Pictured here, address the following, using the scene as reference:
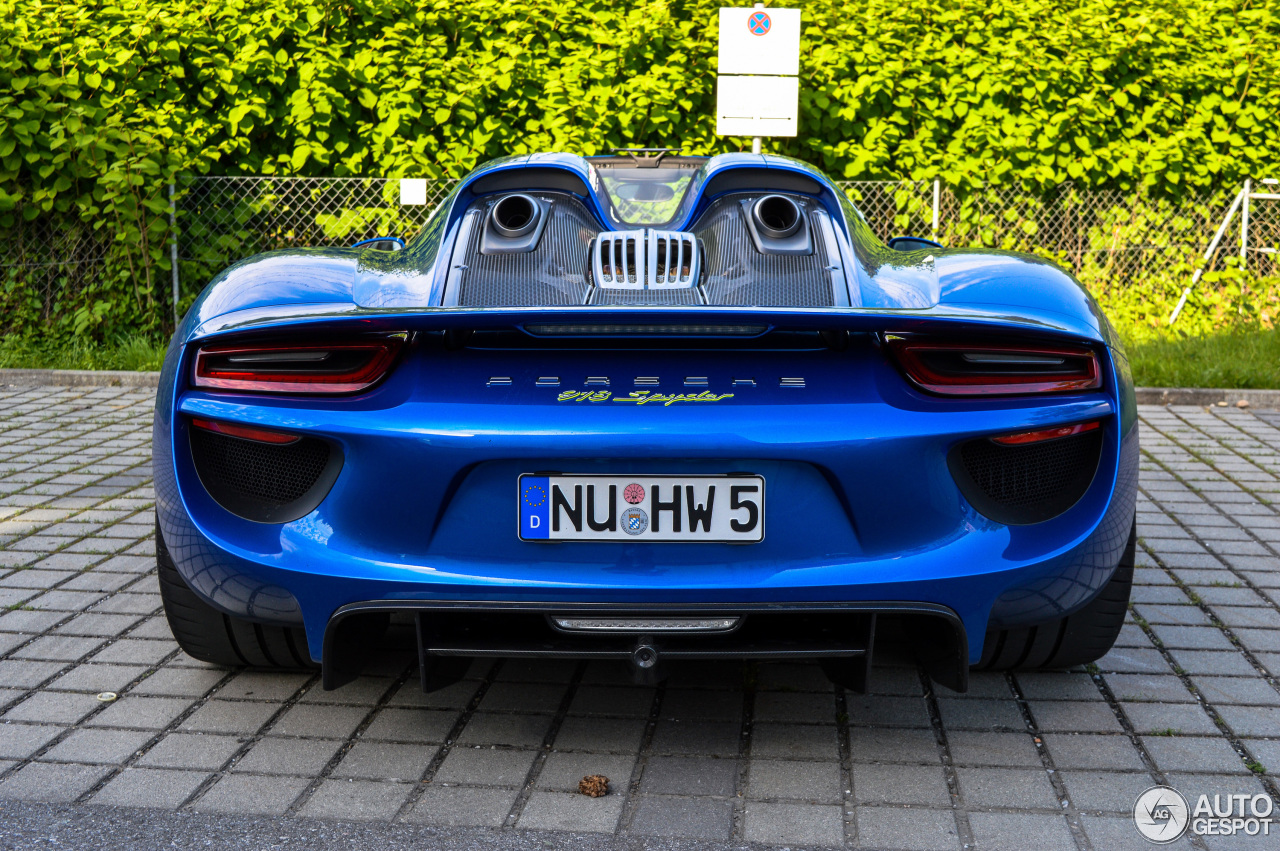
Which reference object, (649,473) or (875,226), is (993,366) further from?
(875,226)

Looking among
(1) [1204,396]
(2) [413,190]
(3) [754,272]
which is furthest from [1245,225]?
(3) [754,272]

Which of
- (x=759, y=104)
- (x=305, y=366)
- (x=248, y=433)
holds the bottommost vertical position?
(x=248, y=433)

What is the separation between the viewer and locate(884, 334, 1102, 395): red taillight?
7.48 ft

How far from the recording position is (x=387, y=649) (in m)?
3.12

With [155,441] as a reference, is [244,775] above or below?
below

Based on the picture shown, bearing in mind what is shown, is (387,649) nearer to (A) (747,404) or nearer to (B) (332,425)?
(B) (332,425)

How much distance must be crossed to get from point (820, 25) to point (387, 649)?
6.96m

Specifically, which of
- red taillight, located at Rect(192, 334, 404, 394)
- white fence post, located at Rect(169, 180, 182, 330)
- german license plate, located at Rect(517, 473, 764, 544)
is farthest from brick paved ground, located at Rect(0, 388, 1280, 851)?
white fence post, located at Rect(169, 180, 182, 330)

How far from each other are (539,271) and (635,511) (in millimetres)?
767

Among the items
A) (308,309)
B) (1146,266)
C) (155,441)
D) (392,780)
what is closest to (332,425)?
(308,309)

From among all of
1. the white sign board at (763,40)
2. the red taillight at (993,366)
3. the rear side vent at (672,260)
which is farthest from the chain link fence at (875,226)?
the red taillight at (993,366)

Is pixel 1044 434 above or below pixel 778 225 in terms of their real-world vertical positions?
below

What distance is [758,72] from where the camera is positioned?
26.1 feet

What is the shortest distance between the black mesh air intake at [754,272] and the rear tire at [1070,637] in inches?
37.1
